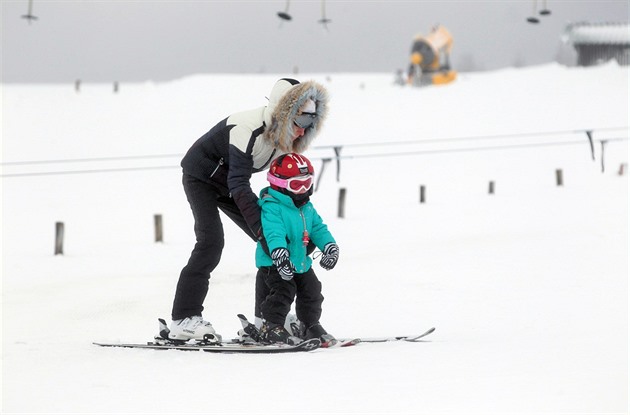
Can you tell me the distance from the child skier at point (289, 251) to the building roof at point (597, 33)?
4938 cm

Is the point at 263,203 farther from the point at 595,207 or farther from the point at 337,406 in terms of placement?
the point at 595,207

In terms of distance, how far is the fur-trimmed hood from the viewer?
235 inches

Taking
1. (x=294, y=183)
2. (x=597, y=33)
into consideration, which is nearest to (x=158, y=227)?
(x=294, y=183)

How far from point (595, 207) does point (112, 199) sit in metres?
14.2

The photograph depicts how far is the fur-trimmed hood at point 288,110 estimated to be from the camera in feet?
19.6

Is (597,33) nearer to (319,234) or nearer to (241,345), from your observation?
(319,234)

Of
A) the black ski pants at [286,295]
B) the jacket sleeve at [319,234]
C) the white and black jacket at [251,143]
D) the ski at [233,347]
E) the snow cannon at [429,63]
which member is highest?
the snow cannon at [429,63]

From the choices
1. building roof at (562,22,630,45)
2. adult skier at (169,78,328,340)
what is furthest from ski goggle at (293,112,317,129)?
building roof at (562,22,630,45)

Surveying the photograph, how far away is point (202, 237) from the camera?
634 cm

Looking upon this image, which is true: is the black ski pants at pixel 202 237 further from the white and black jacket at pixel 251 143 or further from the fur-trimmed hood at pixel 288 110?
the fur-trimmed hood at pixel 288 110

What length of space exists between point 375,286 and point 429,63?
40.4 metres

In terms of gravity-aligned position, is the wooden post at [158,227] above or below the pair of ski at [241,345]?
above

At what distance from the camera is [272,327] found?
619 centimetres

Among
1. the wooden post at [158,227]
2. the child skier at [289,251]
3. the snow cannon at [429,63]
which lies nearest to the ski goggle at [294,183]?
the child skier at [289,251]
